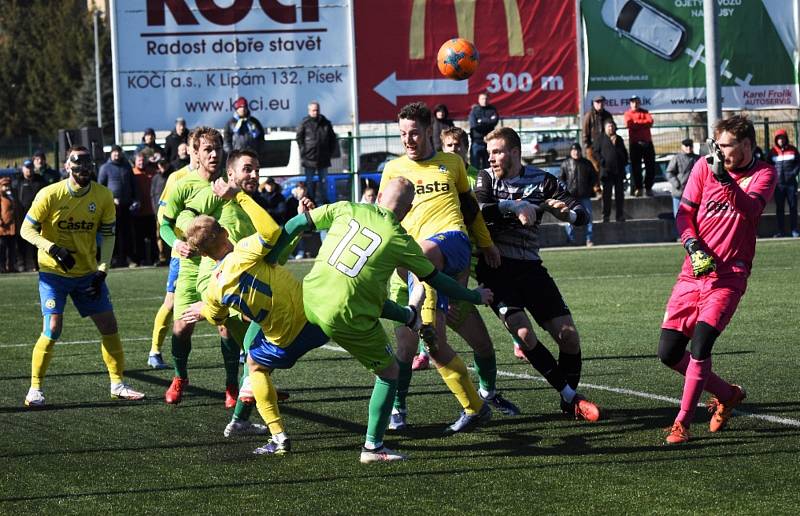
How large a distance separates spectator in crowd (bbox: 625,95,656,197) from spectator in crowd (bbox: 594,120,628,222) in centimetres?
51

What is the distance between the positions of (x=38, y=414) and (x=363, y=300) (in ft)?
11.3

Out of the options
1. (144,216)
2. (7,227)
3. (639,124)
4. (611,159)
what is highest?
(639,124)

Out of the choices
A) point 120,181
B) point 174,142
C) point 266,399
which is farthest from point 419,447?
point 174,142

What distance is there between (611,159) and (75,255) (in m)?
16.5

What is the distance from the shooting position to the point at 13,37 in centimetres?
7125

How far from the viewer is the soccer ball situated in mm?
17422

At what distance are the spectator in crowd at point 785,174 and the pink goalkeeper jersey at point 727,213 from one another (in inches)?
679

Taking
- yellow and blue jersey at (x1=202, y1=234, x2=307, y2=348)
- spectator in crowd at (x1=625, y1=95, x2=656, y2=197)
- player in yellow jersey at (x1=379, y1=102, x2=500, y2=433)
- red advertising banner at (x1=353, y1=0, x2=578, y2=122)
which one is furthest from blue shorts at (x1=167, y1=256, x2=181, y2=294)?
Result: red advertising banner at (x1=353, y1=0, x2=578, y2=122)

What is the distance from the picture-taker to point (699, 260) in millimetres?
7465

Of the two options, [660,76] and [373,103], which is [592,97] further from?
[373,103]

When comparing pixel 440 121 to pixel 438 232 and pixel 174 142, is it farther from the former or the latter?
pixel 438 232

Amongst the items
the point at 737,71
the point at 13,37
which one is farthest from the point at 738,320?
the point at 13,37

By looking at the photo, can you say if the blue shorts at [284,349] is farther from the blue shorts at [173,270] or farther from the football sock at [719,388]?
the blue shorts at [173,270]

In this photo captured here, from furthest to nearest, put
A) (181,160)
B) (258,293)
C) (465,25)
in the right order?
(465,25)
(181,160)
(258,293)
